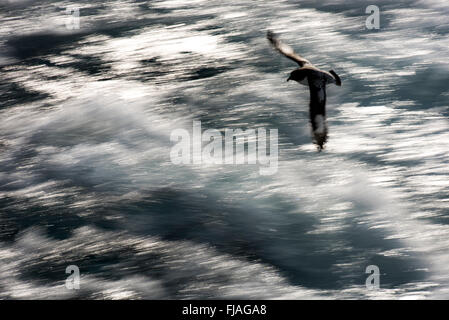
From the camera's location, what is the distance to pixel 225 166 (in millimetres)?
8898

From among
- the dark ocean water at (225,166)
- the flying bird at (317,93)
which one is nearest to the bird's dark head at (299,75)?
the flying bird at (317,93)

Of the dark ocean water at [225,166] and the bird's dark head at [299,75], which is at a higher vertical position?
the bird's dark head at [299,75]

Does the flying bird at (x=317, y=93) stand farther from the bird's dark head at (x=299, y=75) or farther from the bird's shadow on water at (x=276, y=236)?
the bird's shadow on water at (x=276, y=236)

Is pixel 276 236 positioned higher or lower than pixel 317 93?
lower

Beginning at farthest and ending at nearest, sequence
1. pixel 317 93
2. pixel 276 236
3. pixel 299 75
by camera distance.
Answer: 1. pixel 276 236
2. pixel 299 75
3. pixel 317 93

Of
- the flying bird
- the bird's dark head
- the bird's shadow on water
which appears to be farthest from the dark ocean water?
the bird's dark head

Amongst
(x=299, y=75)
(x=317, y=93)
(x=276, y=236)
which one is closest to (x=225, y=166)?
(x=276, y=236)

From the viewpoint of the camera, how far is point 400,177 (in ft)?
27.7

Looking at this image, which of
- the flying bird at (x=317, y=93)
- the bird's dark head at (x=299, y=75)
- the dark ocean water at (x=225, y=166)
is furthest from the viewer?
the bird's dark head at (x=299, y=75)

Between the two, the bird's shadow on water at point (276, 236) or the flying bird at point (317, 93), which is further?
the bird's shadow on water at point (276, 236)

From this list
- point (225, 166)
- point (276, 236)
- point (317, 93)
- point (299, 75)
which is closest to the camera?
point (317, 93)

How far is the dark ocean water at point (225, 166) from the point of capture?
7180 millimetres

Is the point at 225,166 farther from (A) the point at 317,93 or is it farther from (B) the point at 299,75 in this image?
(A) the point at 317,93

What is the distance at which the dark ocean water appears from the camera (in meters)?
7.18
